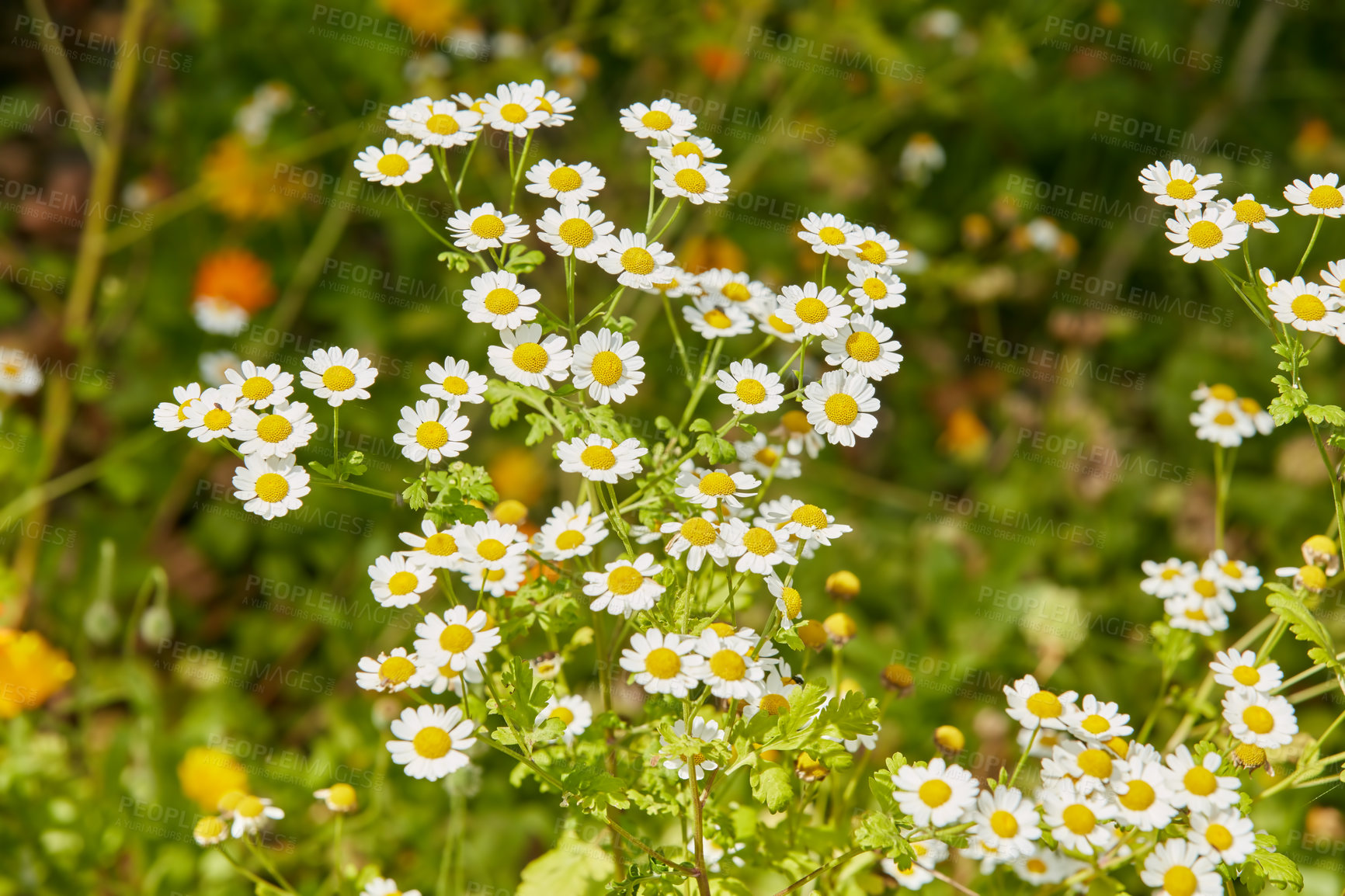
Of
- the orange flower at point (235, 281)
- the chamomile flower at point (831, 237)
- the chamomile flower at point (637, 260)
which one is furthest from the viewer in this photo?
the orange flower at point (235, 281)

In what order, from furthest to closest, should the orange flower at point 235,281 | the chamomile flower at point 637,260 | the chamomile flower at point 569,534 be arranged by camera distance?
the orange flower at point 235,281
the chamomile flower at point 637,260
the chamomile flower at point 569,534

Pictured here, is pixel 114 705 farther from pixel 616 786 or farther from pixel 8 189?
pixel 616 786

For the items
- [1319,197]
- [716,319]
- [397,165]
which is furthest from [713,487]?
[1319,197]

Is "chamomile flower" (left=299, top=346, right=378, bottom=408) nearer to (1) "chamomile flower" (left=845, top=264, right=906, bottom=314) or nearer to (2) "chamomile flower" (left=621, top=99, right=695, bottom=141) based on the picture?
(2) "chamomile flower" (left=621, top=99, right=695, bottom=141)

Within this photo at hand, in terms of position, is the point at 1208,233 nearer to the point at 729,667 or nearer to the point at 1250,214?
the point at 1250,214

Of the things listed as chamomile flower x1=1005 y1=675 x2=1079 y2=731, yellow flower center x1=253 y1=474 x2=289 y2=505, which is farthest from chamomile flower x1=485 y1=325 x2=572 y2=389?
chamomile flower x1=1005 y1=675 x2=1079 y2=731

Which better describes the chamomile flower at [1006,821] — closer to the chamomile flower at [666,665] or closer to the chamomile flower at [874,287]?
the chamomile flower at [666,665]

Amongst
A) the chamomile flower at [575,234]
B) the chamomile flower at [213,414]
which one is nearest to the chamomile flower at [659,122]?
the chamomile flower at [575,234]
